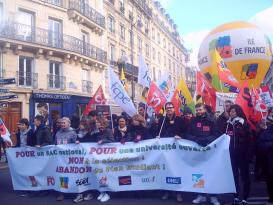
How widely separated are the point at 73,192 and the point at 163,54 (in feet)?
143

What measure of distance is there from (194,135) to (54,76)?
1750 cm

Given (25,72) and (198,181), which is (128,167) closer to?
(198,181)

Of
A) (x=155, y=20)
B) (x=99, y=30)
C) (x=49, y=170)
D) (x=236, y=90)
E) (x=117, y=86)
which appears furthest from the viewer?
(x=155, y=20)

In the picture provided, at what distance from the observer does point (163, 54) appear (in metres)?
49.2

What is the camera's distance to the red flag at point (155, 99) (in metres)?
9.67

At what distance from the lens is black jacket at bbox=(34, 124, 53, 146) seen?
7.39m

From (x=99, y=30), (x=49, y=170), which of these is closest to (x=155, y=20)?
(x=99, y=30)

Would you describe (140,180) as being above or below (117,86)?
below

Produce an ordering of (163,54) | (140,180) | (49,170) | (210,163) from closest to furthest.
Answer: (210,163) < (140,180) < (49,170) < (163,54)

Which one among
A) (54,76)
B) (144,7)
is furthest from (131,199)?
(144,7)

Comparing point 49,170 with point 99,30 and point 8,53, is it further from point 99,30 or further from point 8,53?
point 99,30

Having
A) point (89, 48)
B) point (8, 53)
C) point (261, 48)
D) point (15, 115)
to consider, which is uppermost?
point (89, 48)

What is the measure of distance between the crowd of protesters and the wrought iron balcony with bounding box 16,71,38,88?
1317cm

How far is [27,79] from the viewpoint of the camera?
20.6 meters
